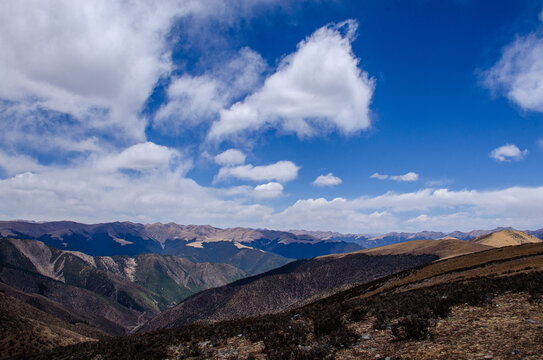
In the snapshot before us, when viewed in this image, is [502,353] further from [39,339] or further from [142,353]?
[39,339]

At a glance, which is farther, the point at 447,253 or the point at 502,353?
the point at 447,253

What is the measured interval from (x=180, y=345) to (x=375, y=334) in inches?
515

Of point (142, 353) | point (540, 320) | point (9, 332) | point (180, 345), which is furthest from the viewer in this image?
point (9, 332)

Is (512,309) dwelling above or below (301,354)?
above

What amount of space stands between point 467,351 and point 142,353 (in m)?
18.3

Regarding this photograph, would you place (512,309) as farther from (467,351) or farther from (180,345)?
(180,345)

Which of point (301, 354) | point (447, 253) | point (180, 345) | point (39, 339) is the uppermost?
point (301, 354)

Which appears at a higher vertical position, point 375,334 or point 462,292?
point 462,292

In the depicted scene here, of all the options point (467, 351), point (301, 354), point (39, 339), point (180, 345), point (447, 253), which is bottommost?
point (39, 339)

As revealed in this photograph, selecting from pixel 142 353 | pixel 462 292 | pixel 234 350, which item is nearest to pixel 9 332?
pixel 142 353

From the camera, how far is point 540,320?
13547 mm

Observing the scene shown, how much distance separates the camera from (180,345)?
2000 centimetres

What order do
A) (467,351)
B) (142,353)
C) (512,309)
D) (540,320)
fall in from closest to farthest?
(467,351) → (540,320) → (512,309) → (142,353)

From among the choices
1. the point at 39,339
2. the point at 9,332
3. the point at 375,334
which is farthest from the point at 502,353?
the point at 9,332
